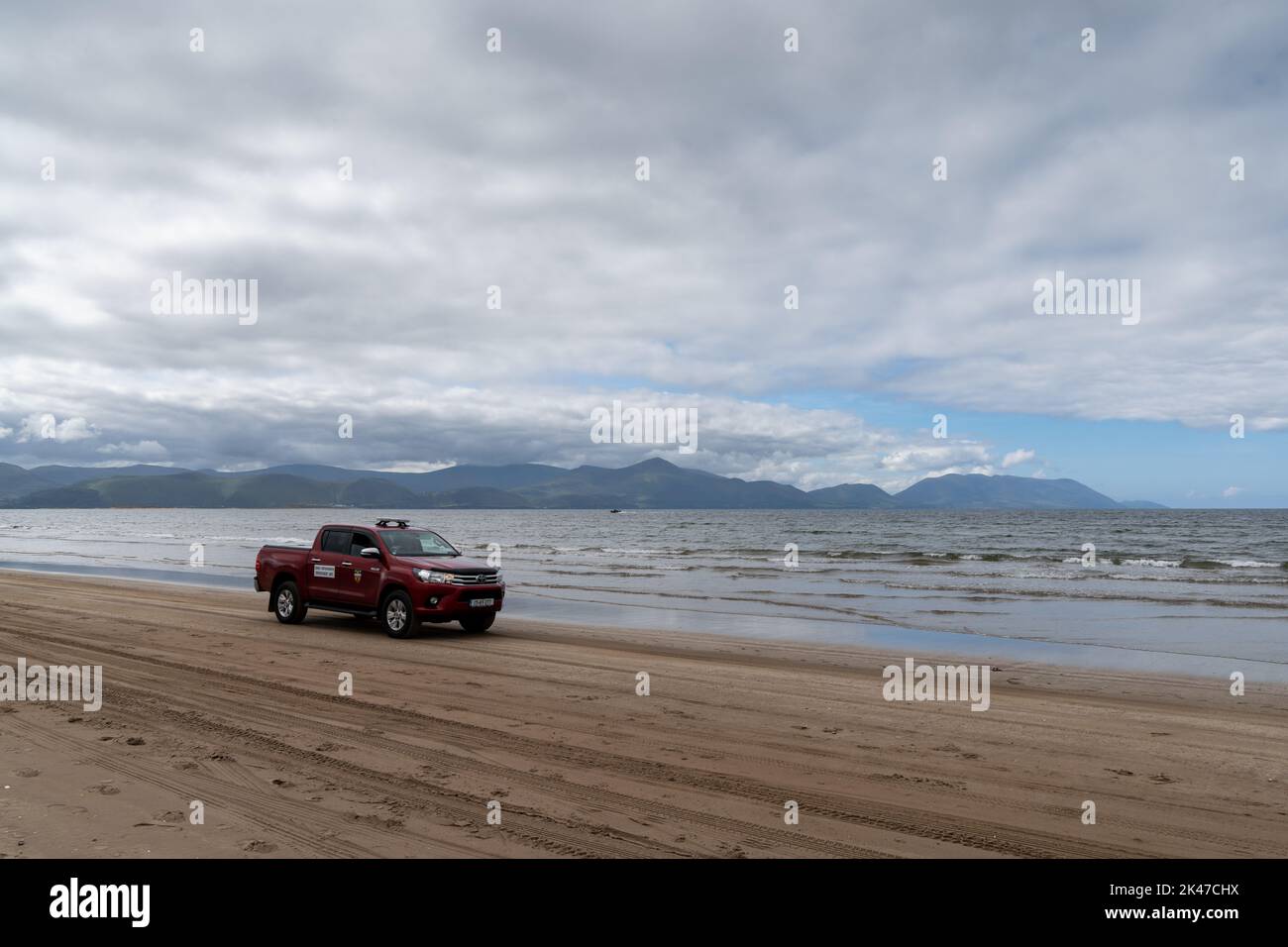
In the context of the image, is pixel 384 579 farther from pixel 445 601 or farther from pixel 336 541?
pixel 336 541

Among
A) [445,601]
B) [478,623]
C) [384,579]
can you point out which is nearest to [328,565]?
[384,579]

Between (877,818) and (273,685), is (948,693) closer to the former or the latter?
(877,818)

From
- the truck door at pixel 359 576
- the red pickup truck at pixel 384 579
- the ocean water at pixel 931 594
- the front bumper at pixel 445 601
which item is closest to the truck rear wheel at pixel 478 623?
the red pickup truck at pixel 384 579

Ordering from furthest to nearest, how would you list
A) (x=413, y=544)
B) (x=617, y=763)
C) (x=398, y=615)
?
(x=413, y=544), (x=398, y=615), (x=617, y=763)

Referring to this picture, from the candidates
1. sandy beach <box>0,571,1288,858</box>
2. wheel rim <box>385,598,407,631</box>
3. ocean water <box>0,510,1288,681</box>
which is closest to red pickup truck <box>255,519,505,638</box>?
wheel rim <box>385,598,407,631</box>

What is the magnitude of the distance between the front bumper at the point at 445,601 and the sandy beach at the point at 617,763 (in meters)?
2.67

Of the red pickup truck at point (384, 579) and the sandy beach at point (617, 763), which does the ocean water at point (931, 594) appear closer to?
the sandy beach at point (617, 763)

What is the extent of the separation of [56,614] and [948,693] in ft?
58.3

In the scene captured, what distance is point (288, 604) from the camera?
1677 centimetres

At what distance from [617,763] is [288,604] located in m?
12.4

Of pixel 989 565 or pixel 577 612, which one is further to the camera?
pixel 989 565
